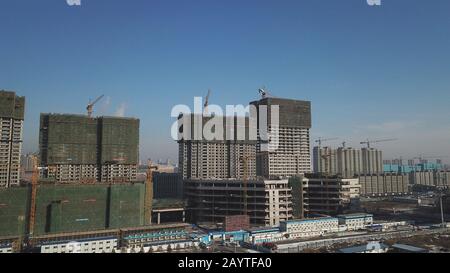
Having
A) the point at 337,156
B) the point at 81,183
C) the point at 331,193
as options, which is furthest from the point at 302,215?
the point at 337,156

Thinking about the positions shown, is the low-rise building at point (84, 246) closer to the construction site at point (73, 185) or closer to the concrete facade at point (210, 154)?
the construction site at point (73, 185)

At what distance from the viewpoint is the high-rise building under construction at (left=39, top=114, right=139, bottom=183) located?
22125 mm

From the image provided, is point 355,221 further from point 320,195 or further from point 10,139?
point 10,139

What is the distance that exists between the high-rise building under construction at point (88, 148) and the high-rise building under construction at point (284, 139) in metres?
11.7

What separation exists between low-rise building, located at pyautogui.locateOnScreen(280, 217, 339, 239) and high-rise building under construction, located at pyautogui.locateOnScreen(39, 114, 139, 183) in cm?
1173

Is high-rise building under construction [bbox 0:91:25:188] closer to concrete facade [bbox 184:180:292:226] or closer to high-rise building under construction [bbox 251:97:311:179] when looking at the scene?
concrete facade [bbox 184:180:292:226]

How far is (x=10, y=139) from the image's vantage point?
1970cm

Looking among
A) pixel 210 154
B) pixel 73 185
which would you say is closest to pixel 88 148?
pixel 73 185

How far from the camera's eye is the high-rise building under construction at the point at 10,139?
1920 centimetres

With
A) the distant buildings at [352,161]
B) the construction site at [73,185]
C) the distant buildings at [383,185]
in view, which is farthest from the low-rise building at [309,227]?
the distant buildings at [352,161]

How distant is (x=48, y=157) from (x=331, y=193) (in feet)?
62.6

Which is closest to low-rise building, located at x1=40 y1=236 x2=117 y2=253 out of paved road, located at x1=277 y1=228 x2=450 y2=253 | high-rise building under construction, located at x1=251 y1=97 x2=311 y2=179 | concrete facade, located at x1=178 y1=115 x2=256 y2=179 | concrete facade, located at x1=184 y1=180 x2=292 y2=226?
paved road, located at x1=277 y1=228 x2=450 y2=253
